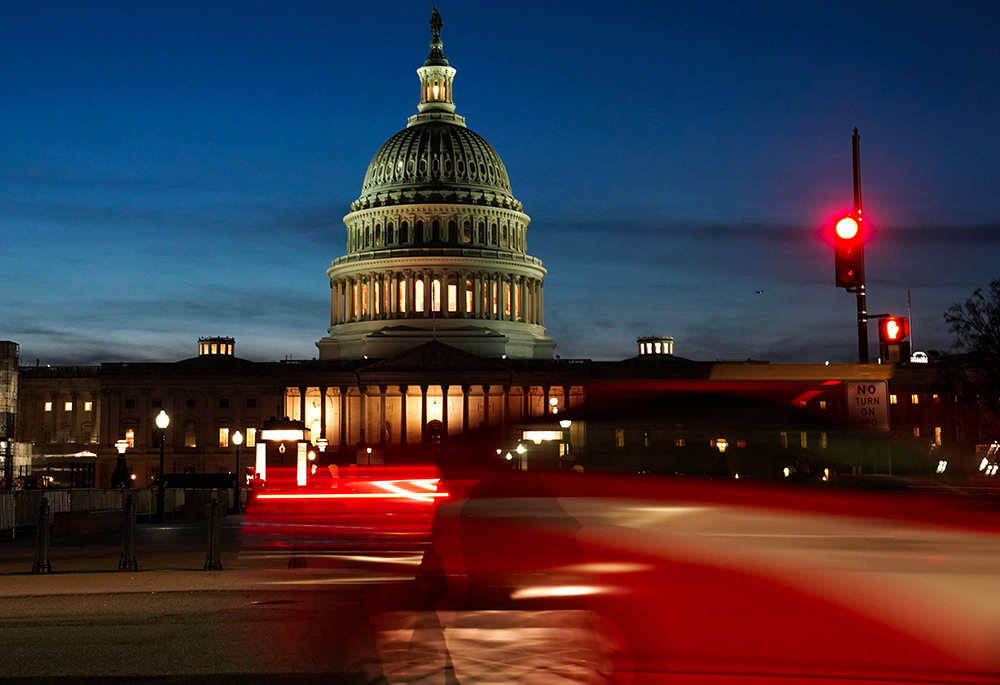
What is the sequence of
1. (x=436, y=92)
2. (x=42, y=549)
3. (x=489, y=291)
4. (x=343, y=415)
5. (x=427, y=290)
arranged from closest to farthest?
1. (x=42, y=549)
2. (x=343, y=415)
3. (x=427, y=290)
4. (x=489, y=291)
5. (x=436, y=92)

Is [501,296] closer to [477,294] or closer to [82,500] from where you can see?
[477,294]

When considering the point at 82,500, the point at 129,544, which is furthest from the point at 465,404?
the point at 129,544

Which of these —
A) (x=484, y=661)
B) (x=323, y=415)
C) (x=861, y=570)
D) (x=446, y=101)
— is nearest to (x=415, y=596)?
(x=484, y=661)

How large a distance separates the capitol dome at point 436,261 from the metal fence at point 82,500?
85.7 metres

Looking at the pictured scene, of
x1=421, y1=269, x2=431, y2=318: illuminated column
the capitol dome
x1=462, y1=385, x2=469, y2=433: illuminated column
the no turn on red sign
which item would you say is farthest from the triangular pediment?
the no turn on red sign

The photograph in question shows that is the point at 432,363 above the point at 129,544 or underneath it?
above

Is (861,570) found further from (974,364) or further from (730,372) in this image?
(974,364)

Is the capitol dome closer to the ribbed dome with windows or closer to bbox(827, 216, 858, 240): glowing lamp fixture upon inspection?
the ribbed dome with windows

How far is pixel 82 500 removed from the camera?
172 ft

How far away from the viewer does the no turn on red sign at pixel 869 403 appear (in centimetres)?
1872

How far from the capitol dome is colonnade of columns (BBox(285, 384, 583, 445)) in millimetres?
8606

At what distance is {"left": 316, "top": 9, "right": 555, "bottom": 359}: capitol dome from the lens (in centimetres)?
15625

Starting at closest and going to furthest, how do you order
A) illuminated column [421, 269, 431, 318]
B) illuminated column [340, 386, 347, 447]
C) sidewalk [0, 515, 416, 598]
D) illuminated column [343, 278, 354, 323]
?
1. sidewalk [0, 515, 416, 598]
2. illuminated column [340, 386, 347, 447]
3. illuminated column [421, 269, 431, 318]
4. illuminated column [343, 278, 354, 323]

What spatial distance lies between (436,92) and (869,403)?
16123 cm
